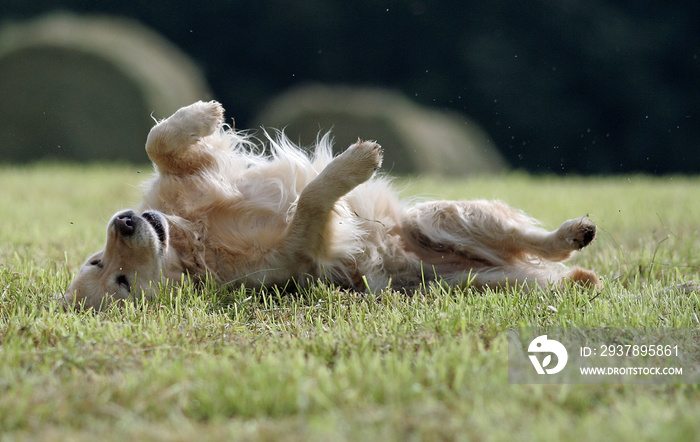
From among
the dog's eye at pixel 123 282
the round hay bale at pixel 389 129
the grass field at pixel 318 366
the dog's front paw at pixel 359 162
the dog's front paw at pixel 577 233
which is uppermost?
the round hay bale at pixel 389 129

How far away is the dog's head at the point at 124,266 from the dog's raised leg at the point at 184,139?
0.52 metres

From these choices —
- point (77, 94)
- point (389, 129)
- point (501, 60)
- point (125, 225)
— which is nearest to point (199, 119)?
point (125, 225)

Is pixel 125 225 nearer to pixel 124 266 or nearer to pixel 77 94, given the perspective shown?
pixel 124 266

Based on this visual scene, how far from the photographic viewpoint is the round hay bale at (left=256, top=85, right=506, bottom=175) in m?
11.7

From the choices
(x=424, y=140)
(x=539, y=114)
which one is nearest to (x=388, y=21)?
(x=539, y=114)

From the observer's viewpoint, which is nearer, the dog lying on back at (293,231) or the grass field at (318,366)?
the grass field at (318,366)

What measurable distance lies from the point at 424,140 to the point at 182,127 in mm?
8670

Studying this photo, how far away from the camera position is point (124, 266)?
130 inches

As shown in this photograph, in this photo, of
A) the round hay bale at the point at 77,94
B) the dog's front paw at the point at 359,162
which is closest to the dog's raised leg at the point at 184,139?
the dog's front paw at the point at 359,162

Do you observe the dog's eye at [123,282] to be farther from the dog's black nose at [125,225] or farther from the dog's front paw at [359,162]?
the dog's front paw at [359,162]

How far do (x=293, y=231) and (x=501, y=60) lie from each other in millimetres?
13073

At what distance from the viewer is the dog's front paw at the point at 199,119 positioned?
12.3 ft

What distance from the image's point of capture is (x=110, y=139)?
466 inches

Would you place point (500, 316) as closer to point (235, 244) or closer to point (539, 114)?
point (235, 244)
